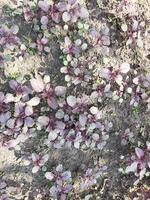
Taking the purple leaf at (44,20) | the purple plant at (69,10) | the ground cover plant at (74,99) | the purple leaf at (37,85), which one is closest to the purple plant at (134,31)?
the ground cover plant at (74,99)

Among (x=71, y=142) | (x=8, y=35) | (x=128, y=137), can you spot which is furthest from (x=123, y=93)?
(x=8, y=35)

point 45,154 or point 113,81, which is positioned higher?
point 113,81

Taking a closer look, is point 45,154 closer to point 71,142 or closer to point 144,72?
point 71,142

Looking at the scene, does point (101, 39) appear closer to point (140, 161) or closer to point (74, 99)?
point (74, 99)

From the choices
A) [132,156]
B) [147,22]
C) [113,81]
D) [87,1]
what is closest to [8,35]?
[87,1]

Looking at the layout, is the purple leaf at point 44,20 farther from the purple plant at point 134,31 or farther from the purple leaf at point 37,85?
the purple plant at point 134,31

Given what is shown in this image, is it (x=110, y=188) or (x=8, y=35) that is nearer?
(x=8, y=35)

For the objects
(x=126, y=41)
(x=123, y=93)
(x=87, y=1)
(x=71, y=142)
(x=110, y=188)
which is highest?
(x=87, y=1)

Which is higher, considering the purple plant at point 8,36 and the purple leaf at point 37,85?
the purple plant at point 8,36
